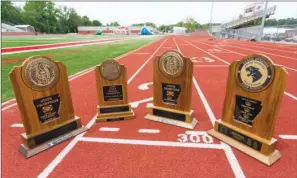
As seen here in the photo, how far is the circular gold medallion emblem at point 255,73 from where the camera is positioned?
2.68 metres

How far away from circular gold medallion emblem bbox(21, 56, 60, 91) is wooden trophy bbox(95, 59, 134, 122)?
91cm

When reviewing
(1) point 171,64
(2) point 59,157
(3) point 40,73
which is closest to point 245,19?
(1) point 171,64

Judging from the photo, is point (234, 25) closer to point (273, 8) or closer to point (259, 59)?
point (273, 8)

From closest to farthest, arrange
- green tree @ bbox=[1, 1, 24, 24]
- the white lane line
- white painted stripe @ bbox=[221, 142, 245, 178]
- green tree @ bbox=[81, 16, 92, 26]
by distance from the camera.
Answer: white painted stripe @ bbox=[221, 142, 245, 178], the white lane line, green tree @ bbox=[1, 1, 24, 24], green tree @ bbox=[81, 16, 92, 26]

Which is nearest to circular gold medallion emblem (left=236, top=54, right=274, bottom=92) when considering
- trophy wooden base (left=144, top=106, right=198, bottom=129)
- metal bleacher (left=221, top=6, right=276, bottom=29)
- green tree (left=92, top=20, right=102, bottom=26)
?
trophy wooden base (left=144, top=106, right=198, bottom=129)

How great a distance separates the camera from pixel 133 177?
247 cm

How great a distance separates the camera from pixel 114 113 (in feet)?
13.3

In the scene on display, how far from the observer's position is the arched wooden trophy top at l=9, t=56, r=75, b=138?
9.17ft

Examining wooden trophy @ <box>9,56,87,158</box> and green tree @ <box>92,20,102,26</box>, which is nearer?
wooden trophy @ <box>9,56,87,158</box>

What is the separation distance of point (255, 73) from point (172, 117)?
1809 mm

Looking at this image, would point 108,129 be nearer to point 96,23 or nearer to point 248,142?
point 248,142

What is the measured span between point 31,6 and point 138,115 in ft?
378

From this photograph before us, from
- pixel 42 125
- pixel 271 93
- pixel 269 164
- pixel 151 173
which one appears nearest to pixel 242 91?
pixel 271 93

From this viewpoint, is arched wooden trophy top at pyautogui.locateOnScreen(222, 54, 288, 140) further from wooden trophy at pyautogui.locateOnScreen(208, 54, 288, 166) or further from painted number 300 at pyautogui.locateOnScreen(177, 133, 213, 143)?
painted number 300 at pyautogui.locateOnScreen(177, 133, 213, 143)
